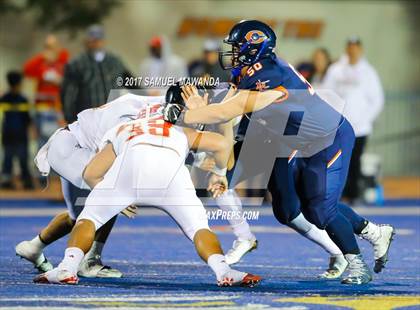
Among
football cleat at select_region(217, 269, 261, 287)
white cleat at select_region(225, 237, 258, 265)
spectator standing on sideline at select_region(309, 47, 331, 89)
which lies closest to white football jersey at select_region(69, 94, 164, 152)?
football cleat at select_region(217, 269, 261, 287)

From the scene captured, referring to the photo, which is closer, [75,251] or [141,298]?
[141,298]

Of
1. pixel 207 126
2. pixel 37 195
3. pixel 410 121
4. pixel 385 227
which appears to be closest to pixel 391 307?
pixel 385 227

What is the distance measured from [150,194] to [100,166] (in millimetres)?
457

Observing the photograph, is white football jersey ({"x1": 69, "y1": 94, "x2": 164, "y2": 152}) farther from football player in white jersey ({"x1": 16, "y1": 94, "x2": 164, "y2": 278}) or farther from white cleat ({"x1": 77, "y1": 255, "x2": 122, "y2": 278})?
white cleat ({"x1": 77, "y1": 255, "x2": 122, "y2": 278})

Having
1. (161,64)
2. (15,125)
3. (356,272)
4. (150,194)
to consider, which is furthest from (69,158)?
(15,125)

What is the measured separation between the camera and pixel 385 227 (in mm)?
8625

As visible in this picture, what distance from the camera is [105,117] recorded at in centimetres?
854

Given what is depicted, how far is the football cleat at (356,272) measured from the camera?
8.23 meters

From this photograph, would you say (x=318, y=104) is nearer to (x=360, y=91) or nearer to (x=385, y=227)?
(x=385, y=227)

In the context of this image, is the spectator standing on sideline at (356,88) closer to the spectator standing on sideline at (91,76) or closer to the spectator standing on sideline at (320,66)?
the spectator standing on sideline at (320,66)

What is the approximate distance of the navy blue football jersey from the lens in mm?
8039

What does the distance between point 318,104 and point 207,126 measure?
1.16 metres

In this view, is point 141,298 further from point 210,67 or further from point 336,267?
point 210,67

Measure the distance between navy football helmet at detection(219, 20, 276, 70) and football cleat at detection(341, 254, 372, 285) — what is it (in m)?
1.37
